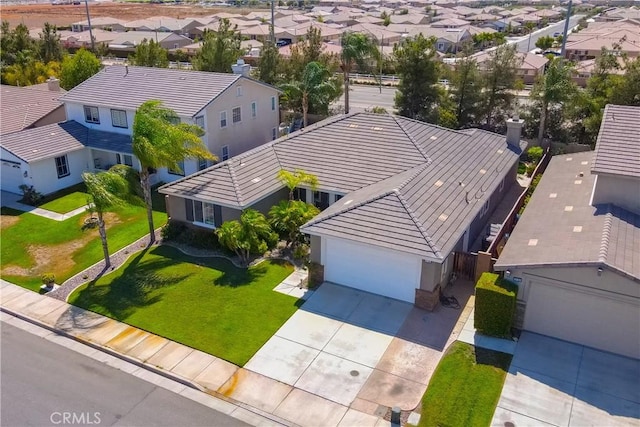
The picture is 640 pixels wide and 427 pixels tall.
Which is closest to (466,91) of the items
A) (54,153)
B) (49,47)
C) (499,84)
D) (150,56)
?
(499,84)

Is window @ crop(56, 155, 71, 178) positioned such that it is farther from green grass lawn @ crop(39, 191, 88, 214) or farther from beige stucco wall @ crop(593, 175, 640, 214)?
beige stucco wall @ crop(593, 175, 640, 214)

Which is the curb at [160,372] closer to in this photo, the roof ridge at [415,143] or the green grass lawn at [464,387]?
the green grass lawn at [464,387]

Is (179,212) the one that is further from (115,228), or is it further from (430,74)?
(430,74)

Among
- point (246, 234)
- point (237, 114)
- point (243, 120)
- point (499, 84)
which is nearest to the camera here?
point (246, 234)

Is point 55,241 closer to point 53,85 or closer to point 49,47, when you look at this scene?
point 53,85

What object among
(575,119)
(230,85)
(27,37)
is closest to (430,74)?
(575,119)

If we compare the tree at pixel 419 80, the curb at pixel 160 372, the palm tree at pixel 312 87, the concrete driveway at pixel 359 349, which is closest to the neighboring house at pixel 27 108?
the palm tree at pixel 312 87

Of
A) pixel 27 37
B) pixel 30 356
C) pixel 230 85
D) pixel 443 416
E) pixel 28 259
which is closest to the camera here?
pixel 443 416
